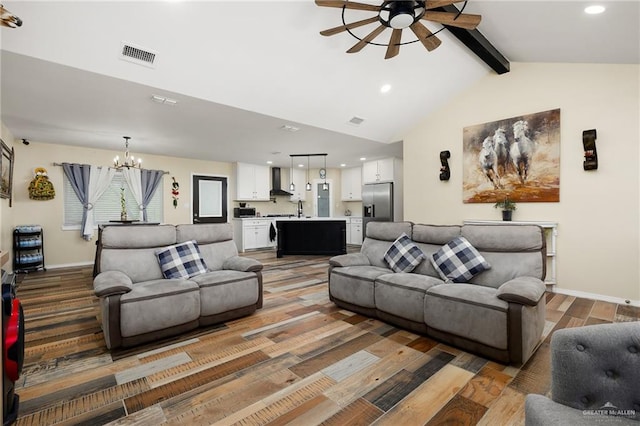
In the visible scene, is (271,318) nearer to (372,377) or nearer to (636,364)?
(372,377)

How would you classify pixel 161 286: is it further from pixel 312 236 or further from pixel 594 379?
pixel 312 236

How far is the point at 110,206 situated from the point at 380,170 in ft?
20.9

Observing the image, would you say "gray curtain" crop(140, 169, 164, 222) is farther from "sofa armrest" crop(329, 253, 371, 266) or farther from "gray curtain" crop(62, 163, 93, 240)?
"sofa armrest" crop(329, 253, 371, 266)

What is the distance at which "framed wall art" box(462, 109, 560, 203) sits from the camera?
417 centimetres

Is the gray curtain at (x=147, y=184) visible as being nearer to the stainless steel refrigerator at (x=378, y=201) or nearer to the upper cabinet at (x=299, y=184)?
the upper cabinet at (x=299, y=184)

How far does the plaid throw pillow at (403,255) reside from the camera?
3.21m

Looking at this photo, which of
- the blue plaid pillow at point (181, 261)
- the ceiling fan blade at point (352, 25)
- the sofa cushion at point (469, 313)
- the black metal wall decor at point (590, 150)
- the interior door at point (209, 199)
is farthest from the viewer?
the interior door at point (209, 199)

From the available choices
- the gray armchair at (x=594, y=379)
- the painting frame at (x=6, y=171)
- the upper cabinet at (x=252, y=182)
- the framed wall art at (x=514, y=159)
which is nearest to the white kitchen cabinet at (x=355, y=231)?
the upper cabinet at (x=252, y=182)

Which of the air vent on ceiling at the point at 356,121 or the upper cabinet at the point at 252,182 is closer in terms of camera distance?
the air vent on ceiling at the point at 356,121

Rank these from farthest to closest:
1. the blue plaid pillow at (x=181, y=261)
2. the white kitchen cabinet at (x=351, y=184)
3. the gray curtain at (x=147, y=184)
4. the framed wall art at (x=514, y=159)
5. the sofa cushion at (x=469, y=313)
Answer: the white kitchen cabinet at (x=351, y=184)
the gray curtain at (x=147, y=184)
the framed wall art at (x=514, y=159)
the blue plaid pillow at (x=181, y=261)
the sofa cushion at (x=469, y=313)

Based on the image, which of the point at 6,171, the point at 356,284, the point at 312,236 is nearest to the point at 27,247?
the point at 6,171

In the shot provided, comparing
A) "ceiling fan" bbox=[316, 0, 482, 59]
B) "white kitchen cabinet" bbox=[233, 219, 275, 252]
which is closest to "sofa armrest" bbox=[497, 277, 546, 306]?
"ceiling fan" bbox=[316, 0, 482, 59]

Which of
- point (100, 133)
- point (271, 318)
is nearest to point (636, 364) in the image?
point (271, 318)

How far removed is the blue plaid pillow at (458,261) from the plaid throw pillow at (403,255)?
216mm
